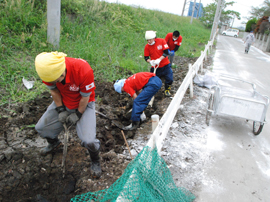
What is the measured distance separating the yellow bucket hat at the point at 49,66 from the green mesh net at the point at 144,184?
1.34 meters

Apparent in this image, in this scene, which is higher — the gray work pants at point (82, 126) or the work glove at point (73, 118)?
the work glove at point (73, 118)

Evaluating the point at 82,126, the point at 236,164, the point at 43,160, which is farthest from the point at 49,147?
the point at 236,164

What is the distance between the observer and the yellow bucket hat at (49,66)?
2.18 m

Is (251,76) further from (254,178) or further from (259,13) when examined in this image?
(259,13)

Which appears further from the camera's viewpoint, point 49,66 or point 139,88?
point 139,88

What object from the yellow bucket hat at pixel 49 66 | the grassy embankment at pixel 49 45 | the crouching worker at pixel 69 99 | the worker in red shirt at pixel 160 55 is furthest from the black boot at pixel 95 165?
the worker in red shirt at pixel 160 55

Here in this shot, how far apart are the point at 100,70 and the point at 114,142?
117 inches

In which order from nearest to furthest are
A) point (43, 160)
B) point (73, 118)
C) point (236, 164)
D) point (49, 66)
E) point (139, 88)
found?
point (49, 66)
point (73, 118)
point (43, 160)
point (236, 164)
point (139, 88)

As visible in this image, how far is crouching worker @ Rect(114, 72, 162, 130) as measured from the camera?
396 cm

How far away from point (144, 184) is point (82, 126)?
53.2 inches

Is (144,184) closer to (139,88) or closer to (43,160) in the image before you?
(43,160)

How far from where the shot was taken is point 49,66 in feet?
7.18

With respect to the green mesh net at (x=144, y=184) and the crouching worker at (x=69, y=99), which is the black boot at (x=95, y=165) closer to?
the crouching worker at (x=69, y=99)

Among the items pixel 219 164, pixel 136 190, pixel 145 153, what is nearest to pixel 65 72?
pixel 145 153
